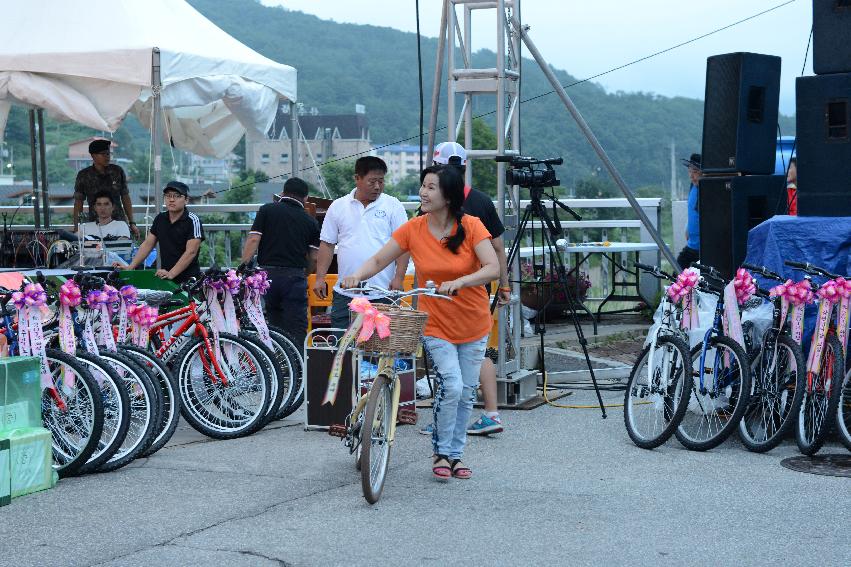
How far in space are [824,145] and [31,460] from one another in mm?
5783

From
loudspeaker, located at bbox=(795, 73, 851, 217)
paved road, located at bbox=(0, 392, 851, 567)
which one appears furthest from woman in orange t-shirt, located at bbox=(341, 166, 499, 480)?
loudspeaker, located at bbox=(795, 73, 851, 217)

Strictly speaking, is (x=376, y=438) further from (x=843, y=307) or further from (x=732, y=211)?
(x=732, y=211)

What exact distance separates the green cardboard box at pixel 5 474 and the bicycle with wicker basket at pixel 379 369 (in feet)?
5.58

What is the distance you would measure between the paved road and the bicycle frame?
0.50 metres

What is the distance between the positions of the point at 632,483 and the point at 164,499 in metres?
2.56

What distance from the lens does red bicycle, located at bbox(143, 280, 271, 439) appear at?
8.19 m

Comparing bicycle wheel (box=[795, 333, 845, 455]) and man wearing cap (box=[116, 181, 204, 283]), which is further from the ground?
man wearing cap (box=[116, 181, 204, 283])

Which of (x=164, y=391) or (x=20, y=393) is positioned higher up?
(x=20, y=393)

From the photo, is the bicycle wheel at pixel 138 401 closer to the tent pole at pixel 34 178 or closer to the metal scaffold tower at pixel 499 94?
the metal scaffold tower at pixel 499 94

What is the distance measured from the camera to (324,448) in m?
7.84

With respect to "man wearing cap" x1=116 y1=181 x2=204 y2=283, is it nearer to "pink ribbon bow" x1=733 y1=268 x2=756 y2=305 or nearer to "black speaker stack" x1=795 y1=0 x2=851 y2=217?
"pink ribbon bow" x1=733 y1=268 x2=756 y2=305

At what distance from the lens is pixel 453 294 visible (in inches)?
265

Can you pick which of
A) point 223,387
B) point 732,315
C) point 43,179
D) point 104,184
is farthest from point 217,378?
point 43,179

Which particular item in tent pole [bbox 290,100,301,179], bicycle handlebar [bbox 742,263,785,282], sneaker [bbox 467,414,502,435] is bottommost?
sneaker [bbox 467,414,502,435]
